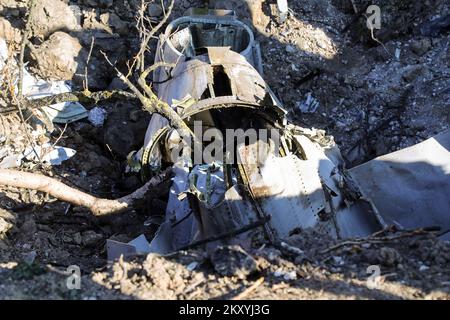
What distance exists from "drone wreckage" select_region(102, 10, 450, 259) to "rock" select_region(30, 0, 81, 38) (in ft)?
7.17

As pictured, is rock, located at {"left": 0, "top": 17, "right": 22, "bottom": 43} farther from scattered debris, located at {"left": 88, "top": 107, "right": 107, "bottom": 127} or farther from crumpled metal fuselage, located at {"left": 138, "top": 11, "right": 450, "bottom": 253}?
crumpled metal fuselage, located at {"left": 138, "top": 11, "right": 450, "bottom": 253}

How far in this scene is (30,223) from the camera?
24.1 ft

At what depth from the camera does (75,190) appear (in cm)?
739

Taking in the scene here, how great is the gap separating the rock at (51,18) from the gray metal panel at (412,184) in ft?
17.2

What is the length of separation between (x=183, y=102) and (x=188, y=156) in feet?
2.04

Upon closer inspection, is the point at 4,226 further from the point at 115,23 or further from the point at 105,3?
the point at 105,3

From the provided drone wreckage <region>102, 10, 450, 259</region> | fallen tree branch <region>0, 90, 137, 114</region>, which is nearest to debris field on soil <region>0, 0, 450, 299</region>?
drone wreckage <region>102, 10, 450, 259</region>

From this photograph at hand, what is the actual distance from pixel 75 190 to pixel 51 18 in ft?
13.2

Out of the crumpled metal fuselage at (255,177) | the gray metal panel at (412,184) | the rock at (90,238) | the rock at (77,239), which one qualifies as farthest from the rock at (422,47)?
the rock at (77,239)

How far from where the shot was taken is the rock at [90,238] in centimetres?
736

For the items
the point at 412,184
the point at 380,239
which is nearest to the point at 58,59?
the point at 412,184
